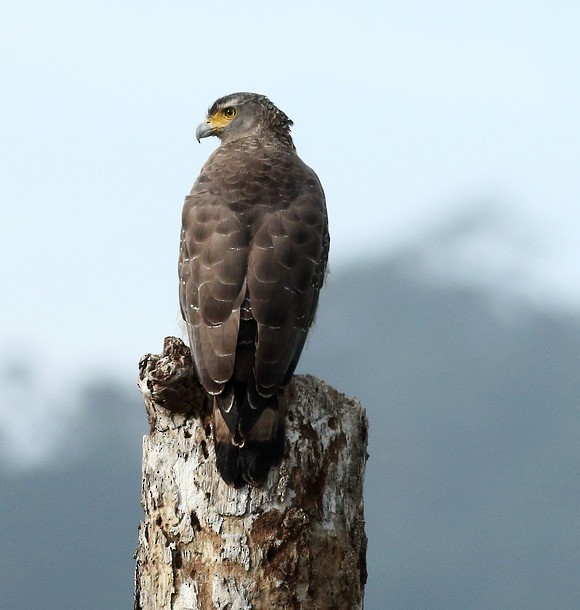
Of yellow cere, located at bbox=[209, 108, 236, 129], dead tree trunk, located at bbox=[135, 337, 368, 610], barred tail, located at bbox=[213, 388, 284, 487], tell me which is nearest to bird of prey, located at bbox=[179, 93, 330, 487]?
barred tail, located at bbox=[213, 388, 284, 487]

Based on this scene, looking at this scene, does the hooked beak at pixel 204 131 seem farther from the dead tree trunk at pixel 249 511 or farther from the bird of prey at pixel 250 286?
the dead tree trunk at pixel 249 511

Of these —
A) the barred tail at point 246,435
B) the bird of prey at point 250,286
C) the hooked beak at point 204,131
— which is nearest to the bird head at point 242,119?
the hooked beak at point 204,131

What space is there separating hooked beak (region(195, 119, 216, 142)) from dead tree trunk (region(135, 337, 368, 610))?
294 cm

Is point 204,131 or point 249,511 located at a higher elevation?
point 204,131

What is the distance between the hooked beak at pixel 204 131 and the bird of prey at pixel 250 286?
0.94 m

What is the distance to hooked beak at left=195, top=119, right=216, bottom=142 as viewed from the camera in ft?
29.0

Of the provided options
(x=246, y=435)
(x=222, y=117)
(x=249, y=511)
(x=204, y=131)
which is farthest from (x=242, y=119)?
(x=249, y=511)

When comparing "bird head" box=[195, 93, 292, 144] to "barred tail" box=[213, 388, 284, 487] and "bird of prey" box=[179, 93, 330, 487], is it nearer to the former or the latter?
"bird of prey" box=[179, 93, 330, 487]

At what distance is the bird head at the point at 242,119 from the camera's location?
864cm

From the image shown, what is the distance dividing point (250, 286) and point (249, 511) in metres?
1.37

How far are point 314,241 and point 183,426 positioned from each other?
158 cm

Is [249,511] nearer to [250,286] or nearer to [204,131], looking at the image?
[250,286]

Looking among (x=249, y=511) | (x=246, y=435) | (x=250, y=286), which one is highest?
(x=250, y=286)

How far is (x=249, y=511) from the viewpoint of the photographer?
19.1 feet
